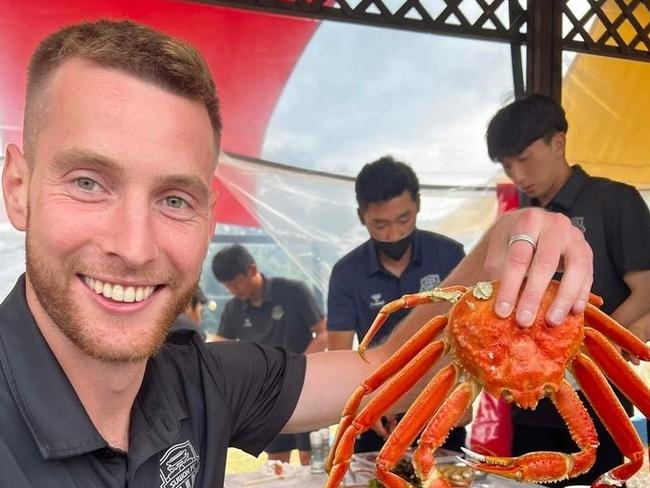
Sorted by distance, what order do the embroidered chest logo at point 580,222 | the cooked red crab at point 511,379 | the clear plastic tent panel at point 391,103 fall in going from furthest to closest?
1. the clear plastic tent panel at point 391,103
2. the embroidered chest logo at point 580,222
3. the cooked red crab at point 511,379

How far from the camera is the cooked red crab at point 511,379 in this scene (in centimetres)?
111

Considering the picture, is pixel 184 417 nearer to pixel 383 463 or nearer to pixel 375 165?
pixel 383 463

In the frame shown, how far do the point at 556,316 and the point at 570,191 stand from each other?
70.0 inches

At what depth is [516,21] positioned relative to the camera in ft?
11.1

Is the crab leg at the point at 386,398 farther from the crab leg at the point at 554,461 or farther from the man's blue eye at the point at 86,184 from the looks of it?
the man's blue eye at the point at 86,184

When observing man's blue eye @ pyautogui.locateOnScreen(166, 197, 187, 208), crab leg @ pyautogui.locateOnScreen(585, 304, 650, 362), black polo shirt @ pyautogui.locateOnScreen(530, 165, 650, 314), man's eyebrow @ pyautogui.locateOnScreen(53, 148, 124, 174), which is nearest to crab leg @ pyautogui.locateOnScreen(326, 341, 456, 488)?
crab leg @ pyautogui.locateOnScreen(585, 304, 650, 362)

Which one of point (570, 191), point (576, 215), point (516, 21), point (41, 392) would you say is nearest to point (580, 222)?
point (576, 215)

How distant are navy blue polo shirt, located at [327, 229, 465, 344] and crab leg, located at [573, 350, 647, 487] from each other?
70.6 inches

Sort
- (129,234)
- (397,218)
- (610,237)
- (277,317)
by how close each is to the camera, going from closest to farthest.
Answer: (129,234) < (610,237) < (397,218) < (277,317)

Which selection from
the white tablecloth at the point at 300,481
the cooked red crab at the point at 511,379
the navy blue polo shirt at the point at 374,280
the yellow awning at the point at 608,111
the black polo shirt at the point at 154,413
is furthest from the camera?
the yellow awning at the point at 608,111

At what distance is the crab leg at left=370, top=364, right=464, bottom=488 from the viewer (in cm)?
116

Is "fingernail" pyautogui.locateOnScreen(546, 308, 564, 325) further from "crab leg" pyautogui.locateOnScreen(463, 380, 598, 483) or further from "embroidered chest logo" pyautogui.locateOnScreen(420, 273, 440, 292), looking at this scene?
"embroidered chest logo" pyautogui.locateOnScreen(420, 273, 440, 292)

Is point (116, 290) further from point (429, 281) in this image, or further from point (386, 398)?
point (429, 281)

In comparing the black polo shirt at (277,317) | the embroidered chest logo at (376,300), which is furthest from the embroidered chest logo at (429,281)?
the black polo shirt at (277,317)
